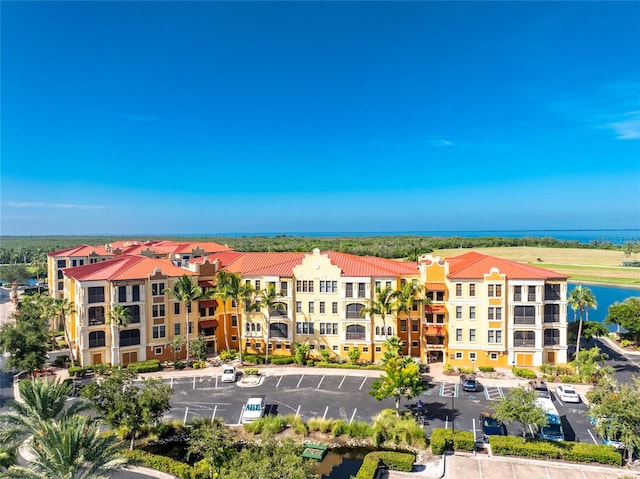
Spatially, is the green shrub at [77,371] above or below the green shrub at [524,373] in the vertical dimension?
above

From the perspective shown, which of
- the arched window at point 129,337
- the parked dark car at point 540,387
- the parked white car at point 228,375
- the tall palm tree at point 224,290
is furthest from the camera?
the tall palm tree at point 224,290

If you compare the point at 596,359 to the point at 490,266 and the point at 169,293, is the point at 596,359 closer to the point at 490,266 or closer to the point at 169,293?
the point at 490,266

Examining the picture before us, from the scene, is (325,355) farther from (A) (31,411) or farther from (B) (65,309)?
(A) (31,411)

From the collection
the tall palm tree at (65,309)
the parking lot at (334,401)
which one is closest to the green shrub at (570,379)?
the parking lot at (334,401)

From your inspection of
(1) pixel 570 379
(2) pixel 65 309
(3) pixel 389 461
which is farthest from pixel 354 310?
(2) pixel 65 309

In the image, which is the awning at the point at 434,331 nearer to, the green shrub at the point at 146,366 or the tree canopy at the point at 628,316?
the tree canopy at the point at 628,316

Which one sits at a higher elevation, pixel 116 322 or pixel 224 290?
pixel 224 290
